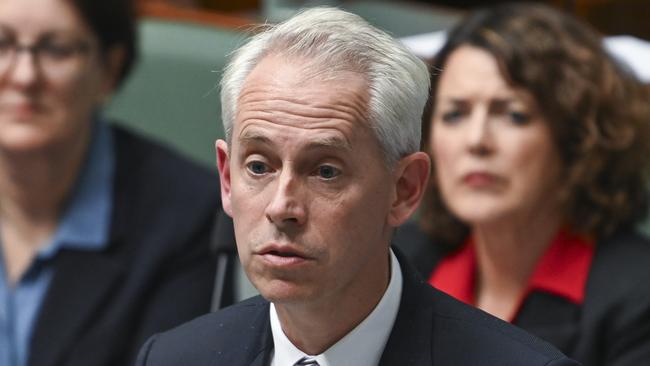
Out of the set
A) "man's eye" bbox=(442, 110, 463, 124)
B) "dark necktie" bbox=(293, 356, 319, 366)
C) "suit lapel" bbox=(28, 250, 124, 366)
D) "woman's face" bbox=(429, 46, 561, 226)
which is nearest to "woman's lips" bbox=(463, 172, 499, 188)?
"woman's face" bbox=(429, 46, 561, 226)

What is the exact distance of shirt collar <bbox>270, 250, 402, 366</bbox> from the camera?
4.30ft

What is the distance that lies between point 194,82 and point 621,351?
1.28 m

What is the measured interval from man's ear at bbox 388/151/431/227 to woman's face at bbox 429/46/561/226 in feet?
2.49

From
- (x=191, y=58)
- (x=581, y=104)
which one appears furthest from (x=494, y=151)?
(x=191, y=58)

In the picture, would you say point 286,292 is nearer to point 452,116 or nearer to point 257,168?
point 257,168

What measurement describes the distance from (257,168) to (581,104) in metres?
→ 0.98

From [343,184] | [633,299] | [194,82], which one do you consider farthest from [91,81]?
[343,184]

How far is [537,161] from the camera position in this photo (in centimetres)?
210

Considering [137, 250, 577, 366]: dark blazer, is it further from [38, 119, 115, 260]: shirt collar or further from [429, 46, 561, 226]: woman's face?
[38, 119, 115, 260]: shirt collar

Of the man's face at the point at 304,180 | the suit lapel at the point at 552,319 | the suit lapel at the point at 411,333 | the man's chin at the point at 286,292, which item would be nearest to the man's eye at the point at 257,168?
the man's face at the point at 304,180

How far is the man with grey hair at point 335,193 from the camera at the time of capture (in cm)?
123

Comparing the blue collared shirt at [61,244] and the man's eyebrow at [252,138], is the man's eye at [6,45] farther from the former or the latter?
the man's eyebrow at [252,138]

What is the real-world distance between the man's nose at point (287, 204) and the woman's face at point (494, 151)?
877 mm

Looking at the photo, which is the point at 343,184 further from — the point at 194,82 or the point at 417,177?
the point at 194,82
